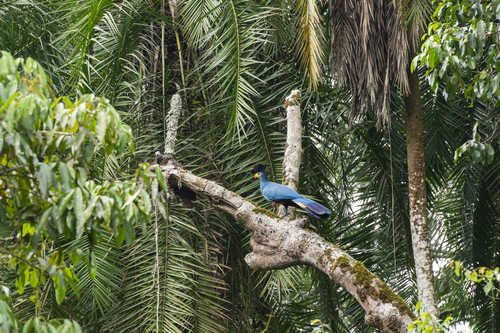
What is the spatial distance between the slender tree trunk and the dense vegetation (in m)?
0.18

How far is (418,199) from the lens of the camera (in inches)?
265

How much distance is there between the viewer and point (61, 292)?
12.1 feet

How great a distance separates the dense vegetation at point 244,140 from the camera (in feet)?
21.0

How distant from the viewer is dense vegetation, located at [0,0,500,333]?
6.39 metres

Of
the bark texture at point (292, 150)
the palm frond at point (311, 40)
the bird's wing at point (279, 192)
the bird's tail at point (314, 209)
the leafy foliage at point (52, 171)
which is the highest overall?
the palm frond at point (311, 40)

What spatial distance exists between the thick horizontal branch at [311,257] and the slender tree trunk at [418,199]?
1679mm

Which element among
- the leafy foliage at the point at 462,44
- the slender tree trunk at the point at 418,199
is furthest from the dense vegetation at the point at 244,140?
the slender tree trunk at the point at 418,199

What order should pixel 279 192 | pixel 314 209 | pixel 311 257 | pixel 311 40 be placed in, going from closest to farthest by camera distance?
1. pixel 311 257
2. pixel 314 209
3. pixel 279 192
4. pixel 311 40

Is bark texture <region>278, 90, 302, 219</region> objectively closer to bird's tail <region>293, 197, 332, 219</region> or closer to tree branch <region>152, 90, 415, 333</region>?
tree branch <region>152, 90, 415, 333</region>

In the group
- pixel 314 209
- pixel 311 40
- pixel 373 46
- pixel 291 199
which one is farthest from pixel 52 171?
pixel 373 46

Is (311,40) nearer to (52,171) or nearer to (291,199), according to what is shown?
(291,199)

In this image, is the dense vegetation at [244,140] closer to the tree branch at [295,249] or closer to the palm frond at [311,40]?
the palm frond at [311,40]

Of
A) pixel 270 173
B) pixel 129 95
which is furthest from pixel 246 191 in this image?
pixel 129 95

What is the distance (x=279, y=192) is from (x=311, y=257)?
77 centimetres
